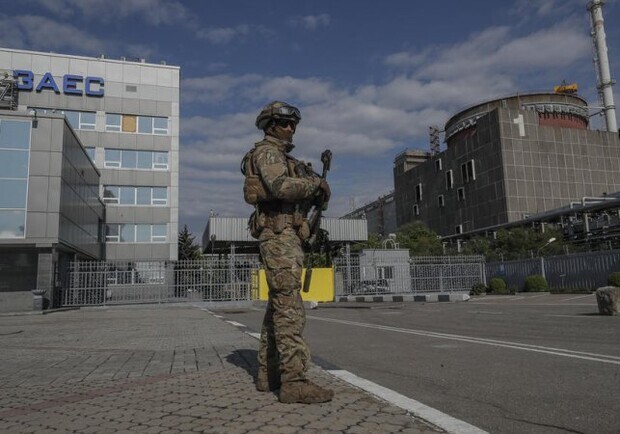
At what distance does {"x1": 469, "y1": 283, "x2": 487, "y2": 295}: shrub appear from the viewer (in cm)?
2863

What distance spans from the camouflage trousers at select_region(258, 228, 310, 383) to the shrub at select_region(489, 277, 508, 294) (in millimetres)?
26112

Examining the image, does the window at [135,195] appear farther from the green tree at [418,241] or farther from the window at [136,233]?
the green tree at [418,241]

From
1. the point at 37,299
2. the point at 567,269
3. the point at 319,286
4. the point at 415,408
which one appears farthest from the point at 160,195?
the point at 415,408

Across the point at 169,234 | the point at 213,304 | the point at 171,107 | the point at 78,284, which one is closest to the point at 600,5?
the point at 171,107

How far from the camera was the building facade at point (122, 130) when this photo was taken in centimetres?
3738

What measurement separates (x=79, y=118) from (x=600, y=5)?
65699 millimetres

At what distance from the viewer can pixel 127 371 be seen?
16.8ft

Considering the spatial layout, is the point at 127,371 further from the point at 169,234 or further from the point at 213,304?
the point at 169,234

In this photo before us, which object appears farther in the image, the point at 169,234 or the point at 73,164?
the point at 169,234

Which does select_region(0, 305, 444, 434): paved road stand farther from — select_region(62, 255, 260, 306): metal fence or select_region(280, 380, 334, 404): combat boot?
select_region(62, 255, 260, 306): metal fence

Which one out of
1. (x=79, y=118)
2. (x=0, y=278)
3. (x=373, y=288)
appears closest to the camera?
(x=0, y=278)

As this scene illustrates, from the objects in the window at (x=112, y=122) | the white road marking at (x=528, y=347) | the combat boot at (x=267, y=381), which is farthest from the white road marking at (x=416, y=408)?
the window at (x=112, y=122)

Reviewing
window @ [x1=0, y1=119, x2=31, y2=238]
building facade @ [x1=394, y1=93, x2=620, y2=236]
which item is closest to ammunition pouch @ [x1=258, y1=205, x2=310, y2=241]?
window @ [x1=0, y1=119, x2=31, y2=238]

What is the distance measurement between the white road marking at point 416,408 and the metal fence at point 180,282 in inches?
829
